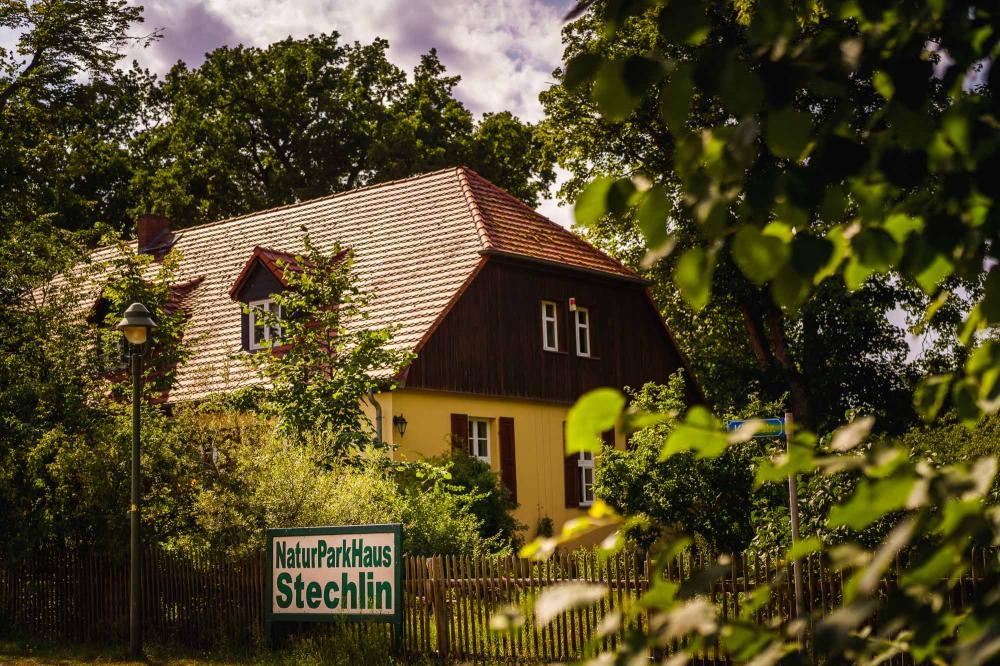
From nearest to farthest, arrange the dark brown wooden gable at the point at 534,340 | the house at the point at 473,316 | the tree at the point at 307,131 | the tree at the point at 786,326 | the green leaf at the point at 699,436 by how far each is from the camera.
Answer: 1. the green leaf at the point at 699,436
2. the house at the point at 473,316
3. the dark brown wooden gable at the point at 534,340
4. the tree at the point at 786,326
5. the tree at the point at 307,131

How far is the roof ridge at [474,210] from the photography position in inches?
1095

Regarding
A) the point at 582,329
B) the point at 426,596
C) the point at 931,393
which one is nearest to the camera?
the point at 931,393

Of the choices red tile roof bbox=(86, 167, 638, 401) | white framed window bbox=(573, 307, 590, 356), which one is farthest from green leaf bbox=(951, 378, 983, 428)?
white framed window bbox=(573, 307, 590, 356)

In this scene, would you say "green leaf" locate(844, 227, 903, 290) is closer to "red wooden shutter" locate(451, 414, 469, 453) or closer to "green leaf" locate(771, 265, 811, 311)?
"green leaf" locate(771, 265, 811, 311)

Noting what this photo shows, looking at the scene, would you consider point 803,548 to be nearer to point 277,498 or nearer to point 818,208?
point 818,208

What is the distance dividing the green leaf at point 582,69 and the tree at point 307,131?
1722 inches

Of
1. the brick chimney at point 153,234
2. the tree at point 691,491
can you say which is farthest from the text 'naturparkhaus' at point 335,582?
the brick chimney at point 153,234

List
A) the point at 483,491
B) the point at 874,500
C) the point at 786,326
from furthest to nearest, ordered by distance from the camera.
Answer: the point at 786,326
the point at 483,491
the point at 874,500

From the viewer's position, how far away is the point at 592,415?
1655mm

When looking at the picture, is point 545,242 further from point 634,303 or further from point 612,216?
point 612,216

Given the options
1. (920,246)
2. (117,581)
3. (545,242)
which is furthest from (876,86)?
(545,242)

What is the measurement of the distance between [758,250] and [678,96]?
23 centimetres

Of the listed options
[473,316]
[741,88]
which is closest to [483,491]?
[473,316]

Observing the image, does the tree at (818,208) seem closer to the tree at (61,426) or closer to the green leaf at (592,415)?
the green leaf at (592,415)
